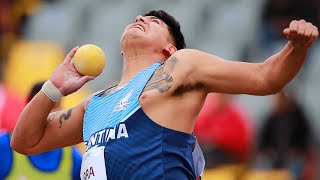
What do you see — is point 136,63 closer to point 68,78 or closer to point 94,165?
point 68,78

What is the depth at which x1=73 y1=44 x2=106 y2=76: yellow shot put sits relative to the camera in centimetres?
554

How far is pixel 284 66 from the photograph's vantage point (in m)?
5.02

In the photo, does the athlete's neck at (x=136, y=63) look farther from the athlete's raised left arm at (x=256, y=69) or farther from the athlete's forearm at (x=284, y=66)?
the athlete's forearm at (x=284, y=66)

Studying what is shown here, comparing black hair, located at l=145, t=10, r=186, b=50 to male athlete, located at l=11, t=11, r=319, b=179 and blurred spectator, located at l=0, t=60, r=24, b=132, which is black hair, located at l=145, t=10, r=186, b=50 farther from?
blurred spectator, located at l=0, t=60, r=24, b=132

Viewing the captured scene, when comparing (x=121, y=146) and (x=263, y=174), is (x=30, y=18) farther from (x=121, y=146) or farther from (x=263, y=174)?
(x=121, y=146)

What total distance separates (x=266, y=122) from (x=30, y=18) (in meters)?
4.57

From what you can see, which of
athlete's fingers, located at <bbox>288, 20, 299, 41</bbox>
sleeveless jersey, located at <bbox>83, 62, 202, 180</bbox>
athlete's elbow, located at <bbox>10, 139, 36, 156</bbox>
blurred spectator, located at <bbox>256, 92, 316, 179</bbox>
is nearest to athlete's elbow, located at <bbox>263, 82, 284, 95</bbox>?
athlete's fingers, located at <bbox>288, 20, 299, 41</bbox>

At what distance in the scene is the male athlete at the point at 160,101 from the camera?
16.7 ft

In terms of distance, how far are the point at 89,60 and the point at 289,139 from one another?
5089 mm

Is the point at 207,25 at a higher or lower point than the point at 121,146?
lower

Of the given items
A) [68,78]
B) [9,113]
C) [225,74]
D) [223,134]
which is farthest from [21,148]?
[223,134]

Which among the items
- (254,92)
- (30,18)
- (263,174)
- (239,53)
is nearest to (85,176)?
(254,92)

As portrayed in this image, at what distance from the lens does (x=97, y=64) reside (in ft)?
18.2

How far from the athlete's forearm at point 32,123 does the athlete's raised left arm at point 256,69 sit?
2.68 feet
